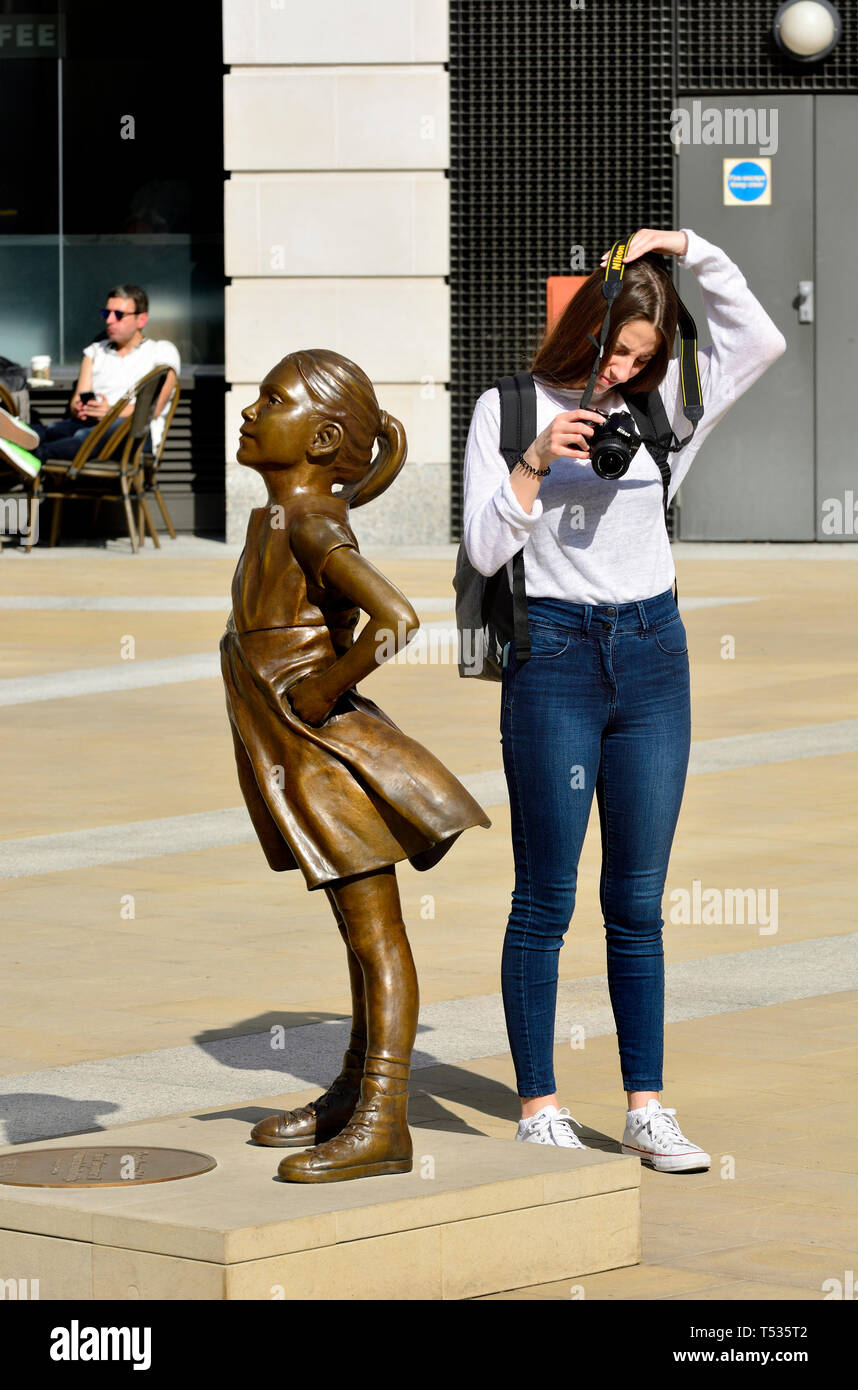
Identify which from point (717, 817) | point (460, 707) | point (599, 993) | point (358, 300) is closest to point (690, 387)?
point (599, 993)

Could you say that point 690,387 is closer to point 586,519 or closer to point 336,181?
point 586,519

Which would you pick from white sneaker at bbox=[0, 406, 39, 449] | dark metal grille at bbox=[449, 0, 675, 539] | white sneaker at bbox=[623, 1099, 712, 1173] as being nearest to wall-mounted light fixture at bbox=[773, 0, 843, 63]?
dark metal grille at bbox=[449, 0, 675, 539]

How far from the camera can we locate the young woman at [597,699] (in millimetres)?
5129

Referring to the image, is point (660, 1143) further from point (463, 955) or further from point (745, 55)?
point (745, 55)

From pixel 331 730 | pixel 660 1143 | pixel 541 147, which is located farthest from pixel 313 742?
pixel 541 147

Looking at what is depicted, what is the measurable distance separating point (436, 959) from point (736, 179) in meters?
13.4

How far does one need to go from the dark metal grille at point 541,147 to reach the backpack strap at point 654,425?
1422 centimetres

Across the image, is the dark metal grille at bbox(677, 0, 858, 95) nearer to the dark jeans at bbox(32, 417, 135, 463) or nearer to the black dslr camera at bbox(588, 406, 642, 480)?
the dark jeans at bbox(32, 417, 135, 463)

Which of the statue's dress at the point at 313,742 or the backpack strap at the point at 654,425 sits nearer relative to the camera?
the statue's dress at the point at 313,742

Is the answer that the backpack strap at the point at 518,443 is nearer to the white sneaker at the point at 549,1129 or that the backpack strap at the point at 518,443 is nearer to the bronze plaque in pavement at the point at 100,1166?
the white sneaker at the point at 549,1129

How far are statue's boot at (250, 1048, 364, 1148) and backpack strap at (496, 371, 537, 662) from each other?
98cm

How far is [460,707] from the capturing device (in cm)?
1194

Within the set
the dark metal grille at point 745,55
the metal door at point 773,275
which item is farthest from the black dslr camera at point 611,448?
the dark metal grille at point 745,55

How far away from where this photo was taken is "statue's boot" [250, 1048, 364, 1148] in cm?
461
